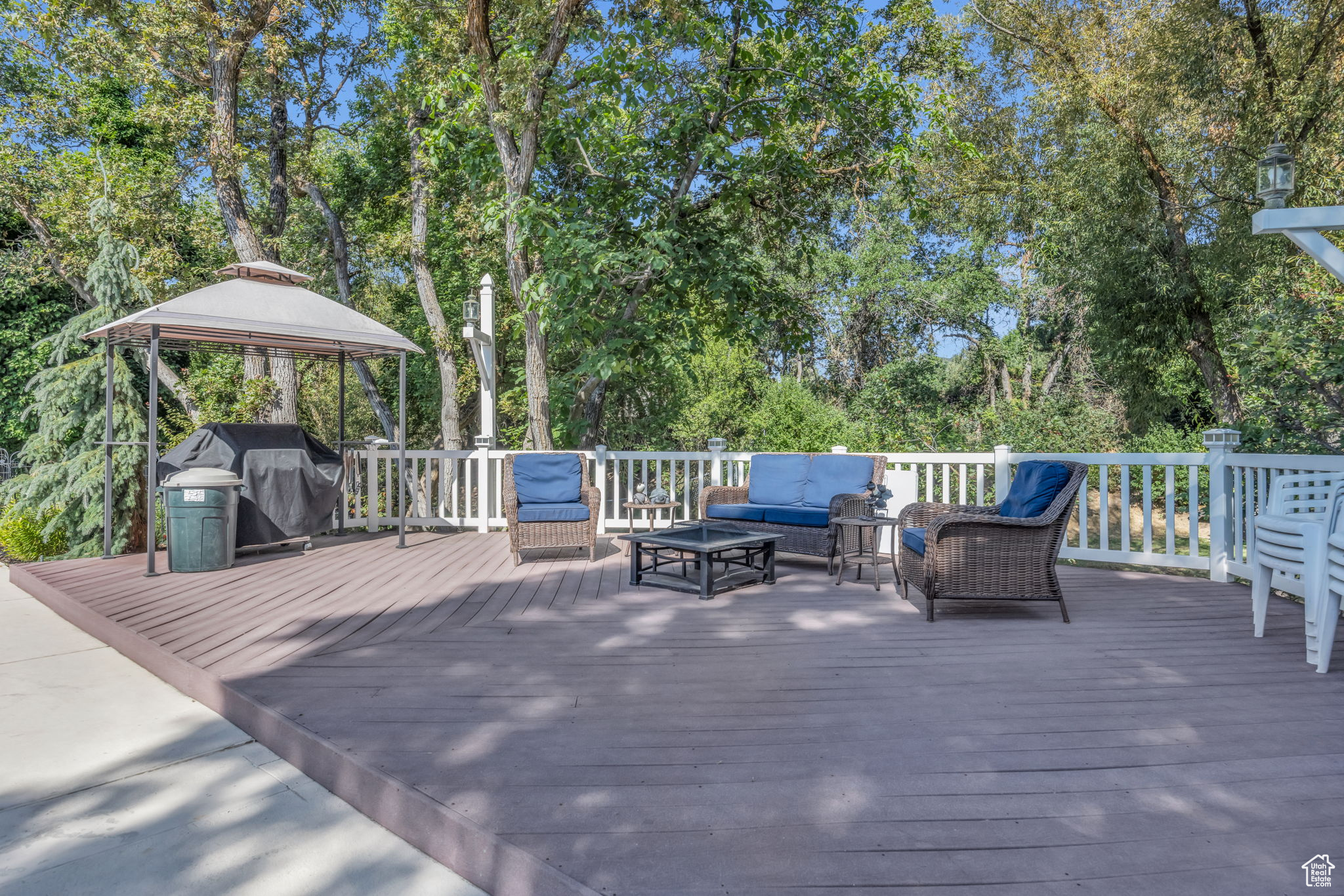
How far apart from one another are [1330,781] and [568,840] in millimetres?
1977

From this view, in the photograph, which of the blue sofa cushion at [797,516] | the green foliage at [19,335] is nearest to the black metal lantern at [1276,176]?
the blue sofa cushion at [797,516]

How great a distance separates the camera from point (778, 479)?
18.0ft

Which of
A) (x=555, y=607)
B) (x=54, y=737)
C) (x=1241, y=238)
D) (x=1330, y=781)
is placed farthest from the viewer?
(x=1241, y=238)

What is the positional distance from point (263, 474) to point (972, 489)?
7281 mm

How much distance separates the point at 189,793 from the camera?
204 cm

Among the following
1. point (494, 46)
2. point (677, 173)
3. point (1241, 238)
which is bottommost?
point (1241, 238)

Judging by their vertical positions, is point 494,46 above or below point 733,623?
above

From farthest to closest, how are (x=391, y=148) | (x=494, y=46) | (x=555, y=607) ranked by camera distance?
(x=391, y=148) < (x=494, y=46) < (x=555, y=607)

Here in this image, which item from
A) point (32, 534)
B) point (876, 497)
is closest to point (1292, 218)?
point (876, 497)

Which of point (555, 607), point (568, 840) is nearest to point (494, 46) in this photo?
point (555, 607)

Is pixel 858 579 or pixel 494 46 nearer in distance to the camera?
pixel 858 579

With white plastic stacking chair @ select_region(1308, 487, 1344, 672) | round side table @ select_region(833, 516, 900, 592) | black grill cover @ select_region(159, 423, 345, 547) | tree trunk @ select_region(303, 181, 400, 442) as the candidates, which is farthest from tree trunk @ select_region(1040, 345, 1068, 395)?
black grill cover @ select_region(159, 423, 345, 547)

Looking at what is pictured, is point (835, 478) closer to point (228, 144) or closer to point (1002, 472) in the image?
point (1002, 472)

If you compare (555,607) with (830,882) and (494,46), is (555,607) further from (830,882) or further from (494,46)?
(494,46)
